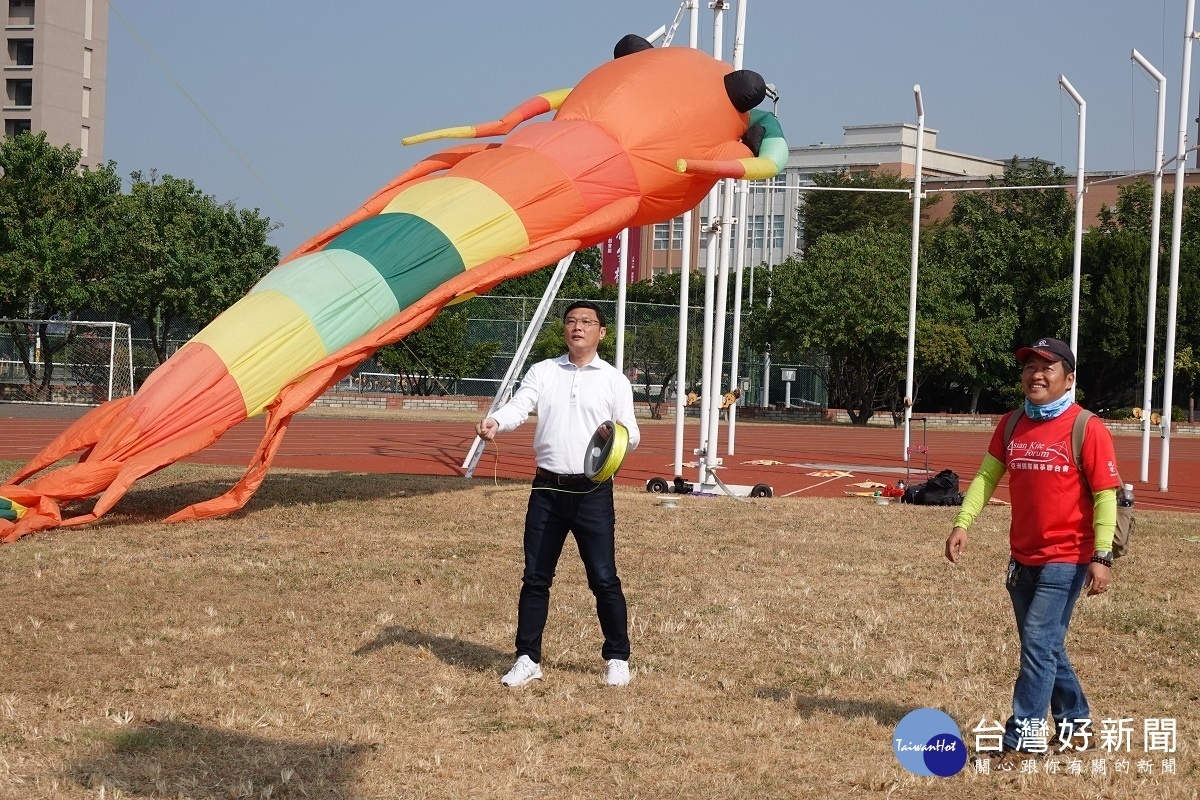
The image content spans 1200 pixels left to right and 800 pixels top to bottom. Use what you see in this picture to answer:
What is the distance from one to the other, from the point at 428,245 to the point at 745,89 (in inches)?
148

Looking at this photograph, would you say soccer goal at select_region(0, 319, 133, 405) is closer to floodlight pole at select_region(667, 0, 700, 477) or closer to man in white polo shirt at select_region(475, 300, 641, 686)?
floodlight pole at select_region(667, 0, 700, 477)

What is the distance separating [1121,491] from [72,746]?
4387 millimetres

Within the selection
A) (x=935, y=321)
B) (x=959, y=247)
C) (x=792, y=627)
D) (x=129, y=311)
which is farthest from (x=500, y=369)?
(x=792, y=627)

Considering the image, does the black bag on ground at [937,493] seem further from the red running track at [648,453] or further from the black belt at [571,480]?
the black belt at [571,480]

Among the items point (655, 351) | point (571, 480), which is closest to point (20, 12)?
point (655, 351)

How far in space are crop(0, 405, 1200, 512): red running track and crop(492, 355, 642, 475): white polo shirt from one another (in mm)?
6176

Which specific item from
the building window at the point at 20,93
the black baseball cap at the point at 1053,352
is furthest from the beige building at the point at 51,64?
the black baseball cap at the point at 1053,352

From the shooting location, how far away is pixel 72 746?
17.3 feet

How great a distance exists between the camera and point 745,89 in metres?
13.4

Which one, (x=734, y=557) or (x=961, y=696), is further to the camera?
(x=734, y=557)

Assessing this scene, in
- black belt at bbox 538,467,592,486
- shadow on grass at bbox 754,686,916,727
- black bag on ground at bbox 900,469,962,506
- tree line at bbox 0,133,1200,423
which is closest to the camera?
shadow on grass at bbox 754,686,916,727

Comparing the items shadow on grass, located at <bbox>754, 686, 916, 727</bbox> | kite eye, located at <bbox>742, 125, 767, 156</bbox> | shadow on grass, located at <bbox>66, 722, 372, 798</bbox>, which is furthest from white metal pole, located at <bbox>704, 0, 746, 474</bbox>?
shadow on grass, located at <bbox>66, 722, 372, 798</bbox>

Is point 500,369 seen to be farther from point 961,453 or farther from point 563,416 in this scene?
point 563,416

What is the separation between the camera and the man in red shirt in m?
5.24
